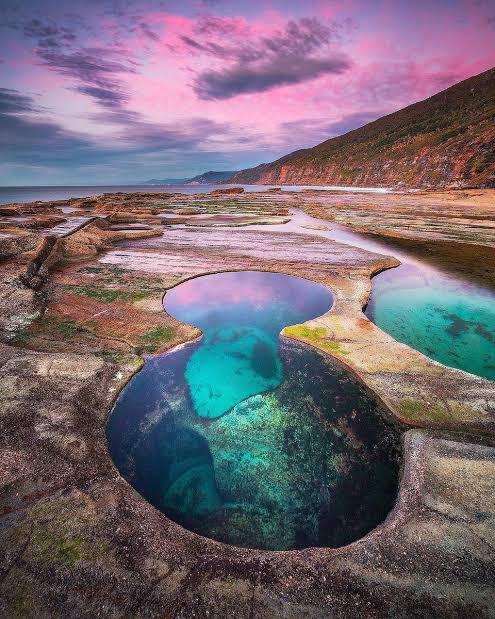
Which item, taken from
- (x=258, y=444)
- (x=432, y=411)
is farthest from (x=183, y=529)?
(x=432, y=411)

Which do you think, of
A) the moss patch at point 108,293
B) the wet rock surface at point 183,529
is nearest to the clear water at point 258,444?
the wet rock surface at point 183,529

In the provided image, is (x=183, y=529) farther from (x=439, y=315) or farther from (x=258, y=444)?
(x=439, y=315)

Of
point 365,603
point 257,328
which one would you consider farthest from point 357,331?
point 365,603

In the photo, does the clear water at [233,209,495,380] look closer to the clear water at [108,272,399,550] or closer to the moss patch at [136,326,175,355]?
the clear water at [108,272,399,550]

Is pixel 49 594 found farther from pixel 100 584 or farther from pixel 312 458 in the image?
pixel 312 458

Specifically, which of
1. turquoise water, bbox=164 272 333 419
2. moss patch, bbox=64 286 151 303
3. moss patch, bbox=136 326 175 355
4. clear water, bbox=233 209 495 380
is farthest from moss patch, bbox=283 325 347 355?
moss patch, bbox=64 286 151 303

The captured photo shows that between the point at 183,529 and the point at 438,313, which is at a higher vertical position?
the point at 183,529
